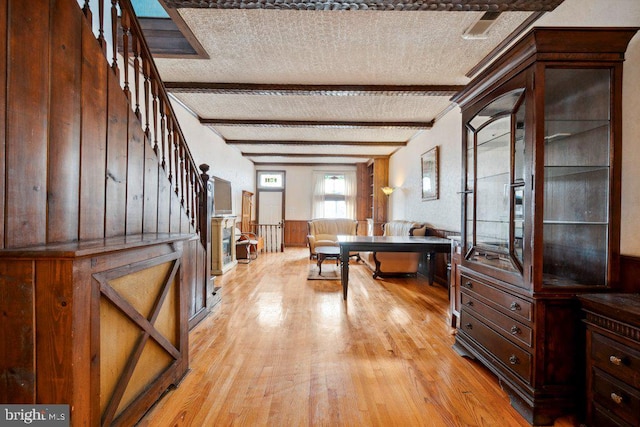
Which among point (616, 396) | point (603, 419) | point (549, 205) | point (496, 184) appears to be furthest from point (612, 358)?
point (496, 184)

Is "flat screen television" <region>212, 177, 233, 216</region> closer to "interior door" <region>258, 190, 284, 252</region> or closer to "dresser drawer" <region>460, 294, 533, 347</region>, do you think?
"interior door" <region>258, 190, 284, 252</region>

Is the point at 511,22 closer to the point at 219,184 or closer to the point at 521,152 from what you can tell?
the point at 521,152

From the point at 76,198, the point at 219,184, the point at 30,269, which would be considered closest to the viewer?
the point at 30,269

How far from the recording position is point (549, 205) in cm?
177

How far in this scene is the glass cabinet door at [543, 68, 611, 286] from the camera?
5.35ft

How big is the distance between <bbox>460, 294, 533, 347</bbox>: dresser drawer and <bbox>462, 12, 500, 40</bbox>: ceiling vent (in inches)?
87.8

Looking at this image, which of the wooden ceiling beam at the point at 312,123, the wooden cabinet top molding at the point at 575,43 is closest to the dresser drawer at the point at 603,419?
the wooden cabinet top molding at the point at 575,43

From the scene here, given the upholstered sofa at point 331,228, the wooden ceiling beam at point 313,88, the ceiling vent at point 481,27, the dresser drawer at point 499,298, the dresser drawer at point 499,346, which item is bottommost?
the dresser drawer at point 499,346

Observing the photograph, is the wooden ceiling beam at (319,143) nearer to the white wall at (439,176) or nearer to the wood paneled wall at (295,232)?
the white wall at (439,176)

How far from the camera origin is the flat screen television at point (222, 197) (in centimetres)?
547

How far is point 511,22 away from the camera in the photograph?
240 cm

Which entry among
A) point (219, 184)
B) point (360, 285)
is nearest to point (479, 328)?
point (360, 285)

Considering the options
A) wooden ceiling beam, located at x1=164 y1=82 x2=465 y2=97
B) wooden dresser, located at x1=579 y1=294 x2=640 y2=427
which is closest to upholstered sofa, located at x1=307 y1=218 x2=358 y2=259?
wooden ceiling beam, located at x1=164 y1=82 x2=465 y2=97

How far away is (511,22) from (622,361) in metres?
2.53
